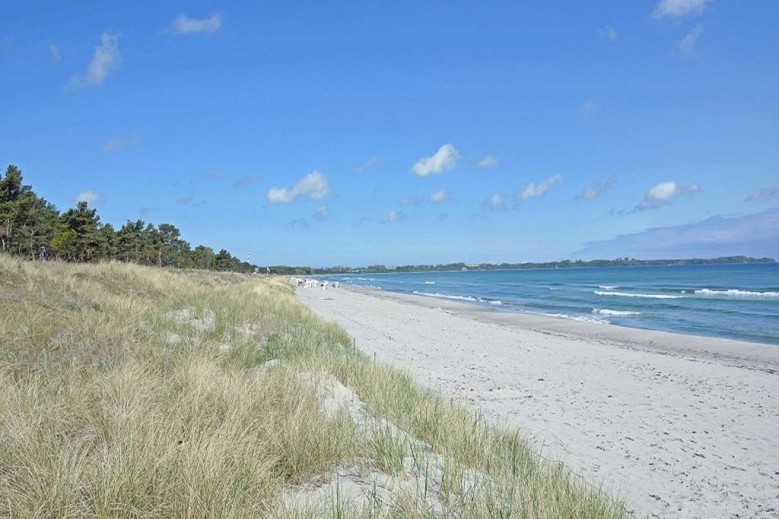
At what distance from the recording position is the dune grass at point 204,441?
2.88 m

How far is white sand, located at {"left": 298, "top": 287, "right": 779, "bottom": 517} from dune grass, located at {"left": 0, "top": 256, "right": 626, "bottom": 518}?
64.4 inches

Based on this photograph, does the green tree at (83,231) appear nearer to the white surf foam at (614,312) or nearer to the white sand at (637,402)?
the white sand at (637,402)

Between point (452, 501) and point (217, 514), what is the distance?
148 centimetres

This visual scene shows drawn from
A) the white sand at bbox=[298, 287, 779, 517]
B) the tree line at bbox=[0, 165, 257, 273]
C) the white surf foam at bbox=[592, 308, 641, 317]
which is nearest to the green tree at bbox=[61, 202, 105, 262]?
→ the tree line at bbox=[0, 165, 257, 273]

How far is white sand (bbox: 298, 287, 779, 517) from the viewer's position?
5832 mm

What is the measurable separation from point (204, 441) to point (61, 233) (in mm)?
47354

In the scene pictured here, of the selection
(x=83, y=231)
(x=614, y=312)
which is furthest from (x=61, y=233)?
(x=614, y=312)

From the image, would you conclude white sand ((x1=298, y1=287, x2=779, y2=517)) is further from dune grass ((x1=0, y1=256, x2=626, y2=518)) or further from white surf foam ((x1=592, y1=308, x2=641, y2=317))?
white surf foam ((x1=592, y1=308, x2=641, y2=317))

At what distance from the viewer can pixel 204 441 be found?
3.44m

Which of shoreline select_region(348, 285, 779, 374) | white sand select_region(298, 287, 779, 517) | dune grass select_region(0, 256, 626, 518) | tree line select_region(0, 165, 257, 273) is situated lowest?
shoreline select_region(348, 285, 779, 374)

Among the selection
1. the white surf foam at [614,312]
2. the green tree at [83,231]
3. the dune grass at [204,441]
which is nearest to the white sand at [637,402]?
the dune grass at [204,441]

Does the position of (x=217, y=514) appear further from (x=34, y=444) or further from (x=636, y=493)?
(x=636, y=493)

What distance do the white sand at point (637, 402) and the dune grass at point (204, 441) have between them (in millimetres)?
1635

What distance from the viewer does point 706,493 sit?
5.61m
